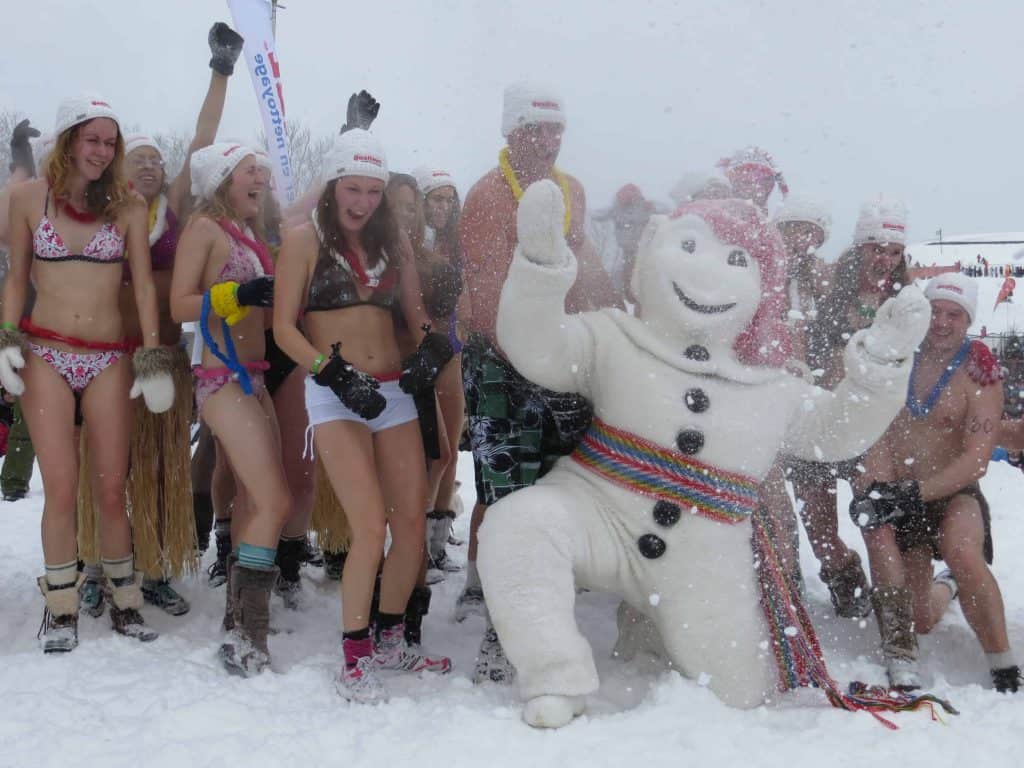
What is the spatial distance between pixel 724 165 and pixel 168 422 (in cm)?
251

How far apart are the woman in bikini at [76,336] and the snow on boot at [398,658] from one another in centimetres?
96

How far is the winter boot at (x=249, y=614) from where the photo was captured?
117 inches

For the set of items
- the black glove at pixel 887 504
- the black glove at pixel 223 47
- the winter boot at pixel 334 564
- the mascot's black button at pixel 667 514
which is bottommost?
the winter boot at pixel 334 564

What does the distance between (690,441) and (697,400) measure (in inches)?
4.9

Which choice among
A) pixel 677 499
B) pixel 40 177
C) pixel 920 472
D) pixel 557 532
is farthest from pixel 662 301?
pixel 40 177

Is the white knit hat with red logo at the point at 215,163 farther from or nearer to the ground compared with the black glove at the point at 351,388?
farther from the ground

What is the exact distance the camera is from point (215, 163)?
11.0 ft

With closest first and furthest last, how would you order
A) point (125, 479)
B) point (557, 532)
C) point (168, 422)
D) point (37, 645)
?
1. point (557, 532)
2. point (37, 645)
3. point (125, 479)
4. point (168, 422)

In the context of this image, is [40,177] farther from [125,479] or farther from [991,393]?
[991,393]

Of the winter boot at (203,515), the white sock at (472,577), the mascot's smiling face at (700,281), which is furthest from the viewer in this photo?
the winter boot at (203,515)

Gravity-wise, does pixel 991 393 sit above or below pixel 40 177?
below

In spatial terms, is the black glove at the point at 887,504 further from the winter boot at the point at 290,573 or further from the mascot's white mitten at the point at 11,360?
the mascot's white mitten at the point at 11,360

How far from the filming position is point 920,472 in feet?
11.1

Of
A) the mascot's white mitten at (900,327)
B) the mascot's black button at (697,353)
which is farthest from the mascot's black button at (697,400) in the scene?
the mascot's white mitten at (900,327)
